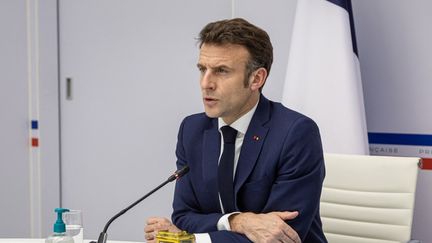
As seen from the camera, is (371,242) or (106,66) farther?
(106,66)

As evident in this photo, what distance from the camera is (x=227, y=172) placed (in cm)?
218

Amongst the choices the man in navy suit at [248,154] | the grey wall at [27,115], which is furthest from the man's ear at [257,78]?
the grey wall at [27,115]

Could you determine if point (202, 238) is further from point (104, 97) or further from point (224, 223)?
point (104, 97)

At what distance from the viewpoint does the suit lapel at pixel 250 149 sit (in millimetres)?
2158

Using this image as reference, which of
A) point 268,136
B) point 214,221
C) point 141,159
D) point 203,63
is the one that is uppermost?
point 203,63

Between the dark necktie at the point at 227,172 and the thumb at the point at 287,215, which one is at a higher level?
the dark necktie at the point at 227,172

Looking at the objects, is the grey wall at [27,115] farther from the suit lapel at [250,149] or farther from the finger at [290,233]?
the finger at [290,233]

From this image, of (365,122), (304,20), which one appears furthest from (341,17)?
(365,122)

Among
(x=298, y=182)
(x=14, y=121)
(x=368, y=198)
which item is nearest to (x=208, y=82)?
(x=298, y=182)

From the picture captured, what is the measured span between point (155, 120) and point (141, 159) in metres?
0.29

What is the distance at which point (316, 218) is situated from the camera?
223cm

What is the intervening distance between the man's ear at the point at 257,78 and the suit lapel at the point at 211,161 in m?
0.22

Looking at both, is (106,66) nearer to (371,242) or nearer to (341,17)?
(341,17)

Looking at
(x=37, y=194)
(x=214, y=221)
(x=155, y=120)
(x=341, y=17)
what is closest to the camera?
(x=214, y=221)
